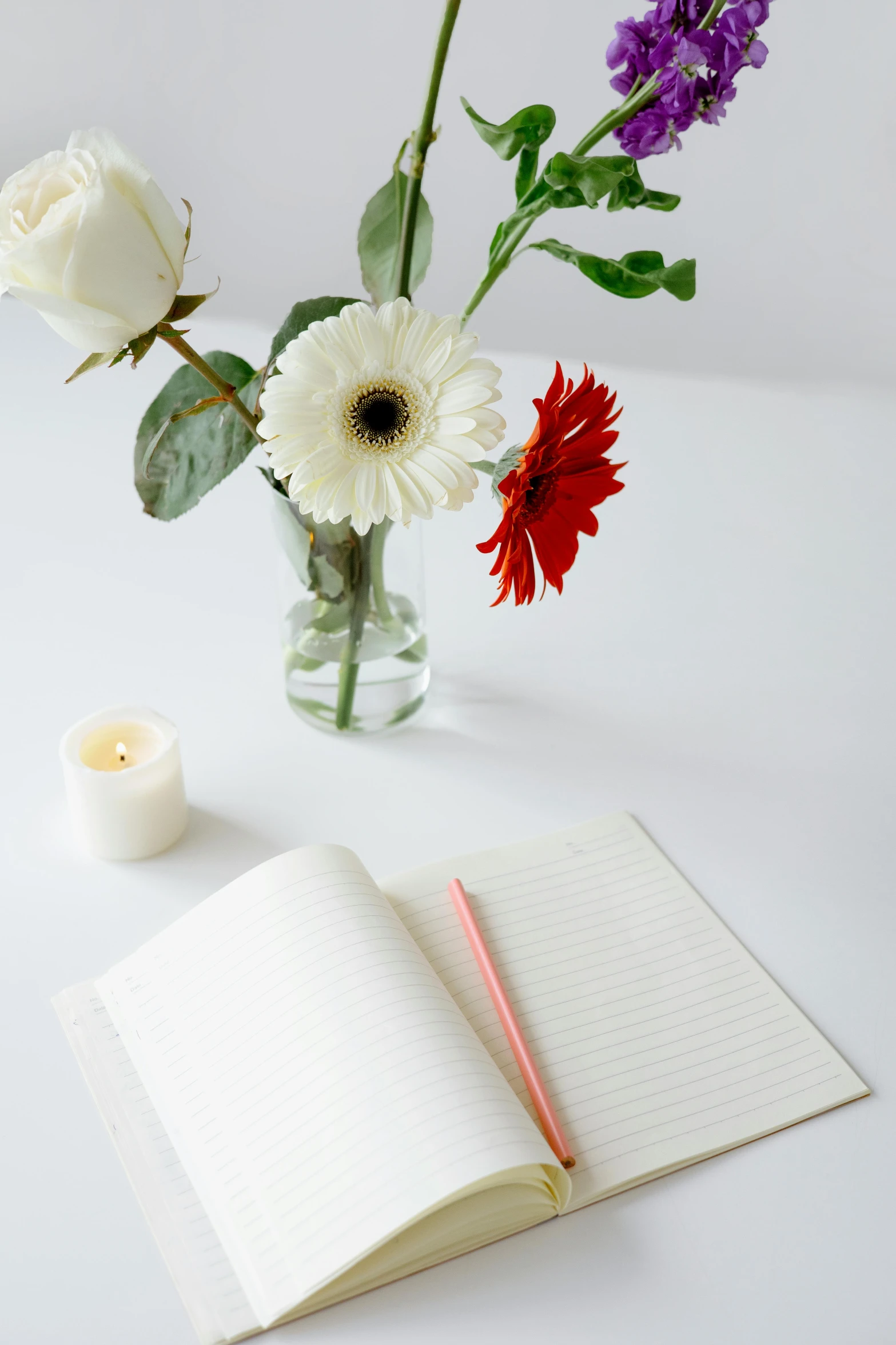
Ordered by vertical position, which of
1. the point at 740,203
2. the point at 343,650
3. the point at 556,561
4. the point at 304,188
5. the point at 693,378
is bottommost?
the point at 556,561

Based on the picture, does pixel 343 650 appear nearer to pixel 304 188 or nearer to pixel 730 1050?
pixel 730 1050

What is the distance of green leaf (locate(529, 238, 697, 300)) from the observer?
2.28ft

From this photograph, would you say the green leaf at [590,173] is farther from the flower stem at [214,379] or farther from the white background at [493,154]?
the white background at [493,154]

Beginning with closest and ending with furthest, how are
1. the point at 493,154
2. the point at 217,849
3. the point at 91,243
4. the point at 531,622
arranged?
the point at 91,243 < the point at 217,849 < the point at 531,622 < the point at 493,154

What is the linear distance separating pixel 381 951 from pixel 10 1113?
0.71 ft

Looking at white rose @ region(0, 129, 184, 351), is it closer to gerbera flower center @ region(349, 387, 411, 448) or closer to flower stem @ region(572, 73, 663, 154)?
gerbera flower center @ region(349, 387, 411, 448)

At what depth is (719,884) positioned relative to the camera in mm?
823

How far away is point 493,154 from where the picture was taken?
1622mm

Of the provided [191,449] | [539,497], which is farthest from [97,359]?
[539,497]

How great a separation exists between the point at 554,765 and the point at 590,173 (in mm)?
422

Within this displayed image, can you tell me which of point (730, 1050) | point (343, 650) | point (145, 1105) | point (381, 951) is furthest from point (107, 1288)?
point (343, 650)

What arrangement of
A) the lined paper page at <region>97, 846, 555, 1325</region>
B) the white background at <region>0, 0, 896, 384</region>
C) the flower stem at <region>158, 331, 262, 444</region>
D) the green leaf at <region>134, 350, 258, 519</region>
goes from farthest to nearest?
the white background at <region>0, 0, 896, 384</region>, the green leaf at <region>134, 350, 258, 519</region>, the flower stem at <region>158, 331, 262, 444</region>, the lined paper page at <region>97, 846, 555, 1325</region>

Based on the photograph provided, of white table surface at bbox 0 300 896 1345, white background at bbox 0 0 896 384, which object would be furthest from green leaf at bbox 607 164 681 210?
white background at bbox 0 0 896 384

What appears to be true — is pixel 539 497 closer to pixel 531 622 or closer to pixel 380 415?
pixel 380 415
